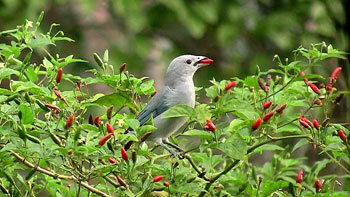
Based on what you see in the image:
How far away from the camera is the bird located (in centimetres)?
262

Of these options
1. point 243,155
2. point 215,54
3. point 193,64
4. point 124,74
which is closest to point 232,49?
point 215,54

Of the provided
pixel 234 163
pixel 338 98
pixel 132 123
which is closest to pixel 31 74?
pixel 132 123

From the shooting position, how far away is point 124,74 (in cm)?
247

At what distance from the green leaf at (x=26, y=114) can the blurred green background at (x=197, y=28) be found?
3.79m

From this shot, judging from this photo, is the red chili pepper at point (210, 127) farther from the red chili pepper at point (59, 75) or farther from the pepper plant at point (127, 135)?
the red chili pepper at point (59, 75)

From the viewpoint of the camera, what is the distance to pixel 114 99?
2.40 metres

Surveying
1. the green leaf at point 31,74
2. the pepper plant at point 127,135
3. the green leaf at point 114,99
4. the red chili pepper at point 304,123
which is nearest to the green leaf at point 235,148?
the pepper plant at point 127,135

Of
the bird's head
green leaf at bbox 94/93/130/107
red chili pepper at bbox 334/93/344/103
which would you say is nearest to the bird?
the bird's head

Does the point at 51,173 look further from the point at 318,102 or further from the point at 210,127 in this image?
the point at 318,102

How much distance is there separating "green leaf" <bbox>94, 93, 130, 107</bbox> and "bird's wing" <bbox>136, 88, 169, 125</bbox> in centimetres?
A: 14

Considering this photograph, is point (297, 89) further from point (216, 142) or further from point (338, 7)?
point (338, 7)

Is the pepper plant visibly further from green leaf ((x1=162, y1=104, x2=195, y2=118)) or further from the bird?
the bird

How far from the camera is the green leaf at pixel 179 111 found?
6.70 feet

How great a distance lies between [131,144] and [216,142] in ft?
0.82
